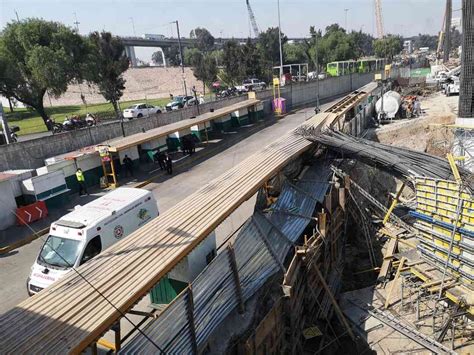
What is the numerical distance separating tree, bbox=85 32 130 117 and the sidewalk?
1661cm

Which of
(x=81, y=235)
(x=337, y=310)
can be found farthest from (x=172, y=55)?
(x=337, y=310)

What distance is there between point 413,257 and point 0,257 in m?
14.8

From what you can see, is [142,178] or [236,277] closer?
[236,277]

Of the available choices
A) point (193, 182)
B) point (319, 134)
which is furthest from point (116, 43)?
point (319, 134)

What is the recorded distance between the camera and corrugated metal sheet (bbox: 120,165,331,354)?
6.30 m

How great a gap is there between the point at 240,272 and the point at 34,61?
33.7 metres

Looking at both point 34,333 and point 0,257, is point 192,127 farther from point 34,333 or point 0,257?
point 34,333

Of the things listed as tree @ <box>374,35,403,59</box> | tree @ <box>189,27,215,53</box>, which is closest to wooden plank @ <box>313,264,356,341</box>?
tree @ <box>374,35,403,59</box>

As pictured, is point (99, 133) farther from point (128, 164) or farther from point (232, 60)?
point (232, 60)

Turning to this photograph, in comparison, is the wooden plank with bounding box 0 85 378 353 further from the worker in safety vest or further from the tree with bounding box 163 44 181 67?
the tree with bounding box 163 44 181 67

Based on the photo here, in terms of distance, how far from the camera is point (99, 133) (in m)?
25.6

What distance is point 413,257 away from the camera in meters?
13.5

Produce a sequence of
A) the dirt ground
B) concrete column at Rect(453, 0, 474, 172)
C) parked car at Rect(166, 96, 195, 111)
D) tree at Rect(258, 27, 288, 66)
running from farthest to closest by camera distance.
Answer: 1. tree at Rect(258, 27, 288, 66)
2. parked car at Rect(166, 96, 195, 111)
3. the dirt ground
4. concrete column at Rect(453, 0, 474, 172)

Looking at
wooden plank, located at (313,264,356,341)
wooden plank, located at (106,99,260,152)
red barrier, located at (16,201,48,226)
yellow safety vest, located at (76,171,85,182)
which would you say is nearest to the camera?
wooden plank, located at (313,264,356,341)
